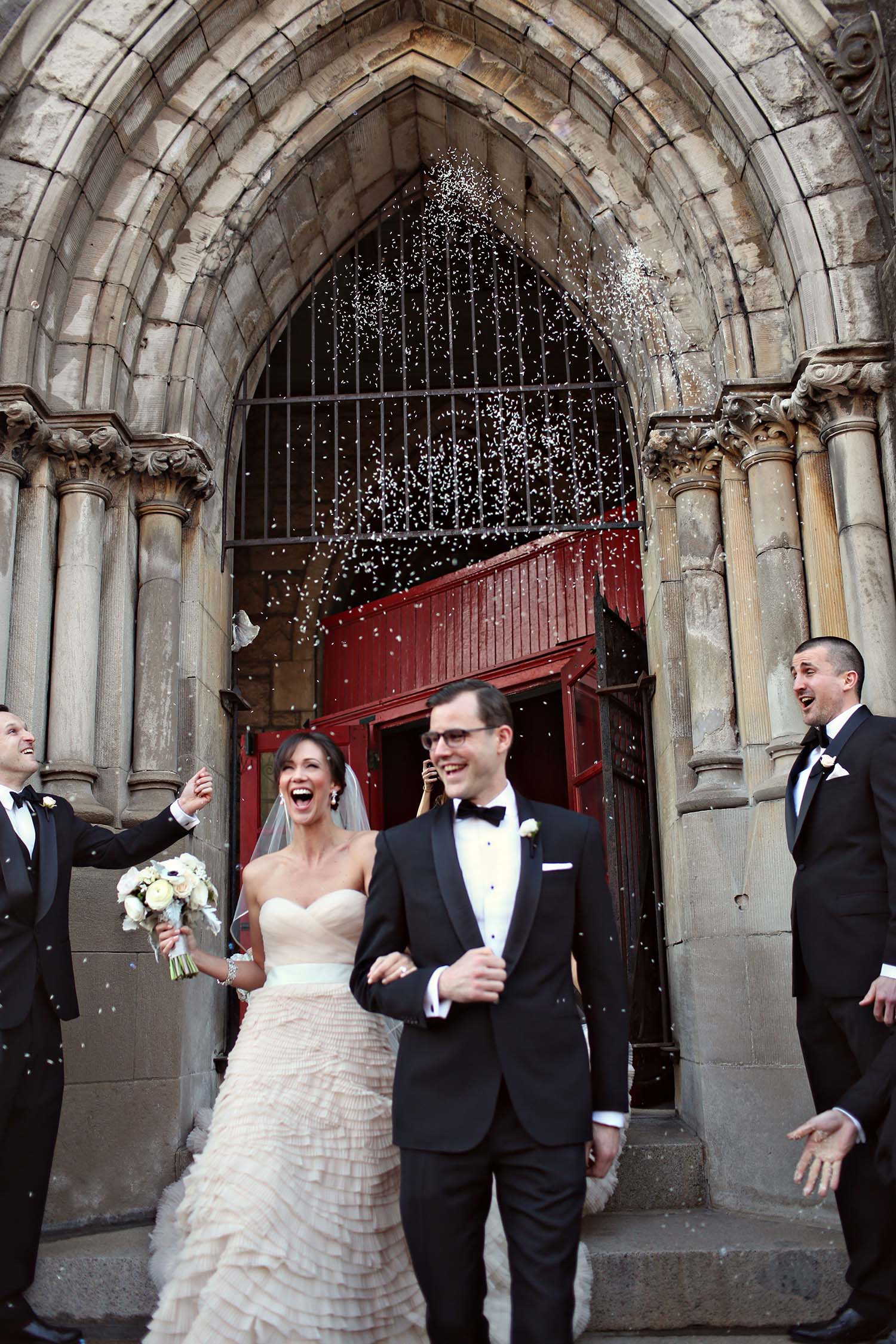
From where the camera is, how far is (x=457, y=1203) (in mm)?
2406

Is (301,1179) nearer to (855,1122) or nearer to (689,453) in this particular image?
(855,1122)

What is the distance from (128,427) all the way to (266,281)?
1.40 metres

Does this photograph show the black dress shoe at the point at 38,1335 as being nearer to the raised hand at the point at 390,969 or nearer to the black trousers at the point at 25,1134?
the black trousers at the point at 25,1134

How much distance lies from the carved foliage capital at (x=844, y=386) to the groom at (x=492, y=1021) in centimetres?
304

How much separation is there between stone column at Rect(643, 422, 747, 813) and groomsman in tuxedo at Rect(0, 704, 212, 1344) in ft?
7.57

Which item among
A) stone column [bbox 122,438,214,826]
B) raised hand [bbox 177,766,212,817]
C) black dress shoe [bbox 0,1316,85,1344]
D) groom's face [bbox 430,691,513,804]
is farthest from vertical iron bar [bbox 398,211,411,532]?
black dress shoe [bbox 0,1316,85,1344]

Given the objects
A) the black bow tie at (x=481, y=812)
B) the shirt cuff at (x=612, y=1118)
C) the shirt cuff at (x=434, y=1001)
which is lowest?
the shirt cuff at (x=612, y=1118)

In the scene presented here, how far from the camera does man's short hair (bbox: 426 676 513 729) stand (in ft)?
8.84

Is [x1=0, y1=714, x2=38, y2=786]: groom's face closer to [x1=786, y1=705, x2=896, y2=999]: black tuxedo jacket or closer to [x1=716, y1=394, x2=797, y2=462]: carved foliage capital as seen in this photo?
[x1=786, y1=705, x2=896, y2=999]: black tuxedo jacket

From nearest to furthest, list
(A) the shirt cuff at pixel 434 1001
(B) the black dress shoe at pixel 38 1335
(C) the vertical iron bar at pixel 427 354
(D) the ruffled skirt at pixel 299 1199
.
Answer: (A) the shirt cuff at pixel 434 1001 → (D) the ruffled skirt at pixel 299 1199 → (B) the black dress shoe at pixel 38 1335 → (C) the vertical iron bar at pixel 427 354

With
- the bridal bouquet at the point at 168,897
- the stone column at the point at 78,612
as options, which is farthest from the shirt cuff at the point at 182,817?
the stone column at the point at 78,612

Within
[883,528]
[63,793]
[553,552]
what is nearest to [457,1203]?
[63,793]

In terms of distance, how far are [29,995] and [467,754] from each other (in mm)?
1846

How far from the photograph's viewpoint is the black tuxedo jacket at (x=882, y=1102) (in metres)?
3.00
